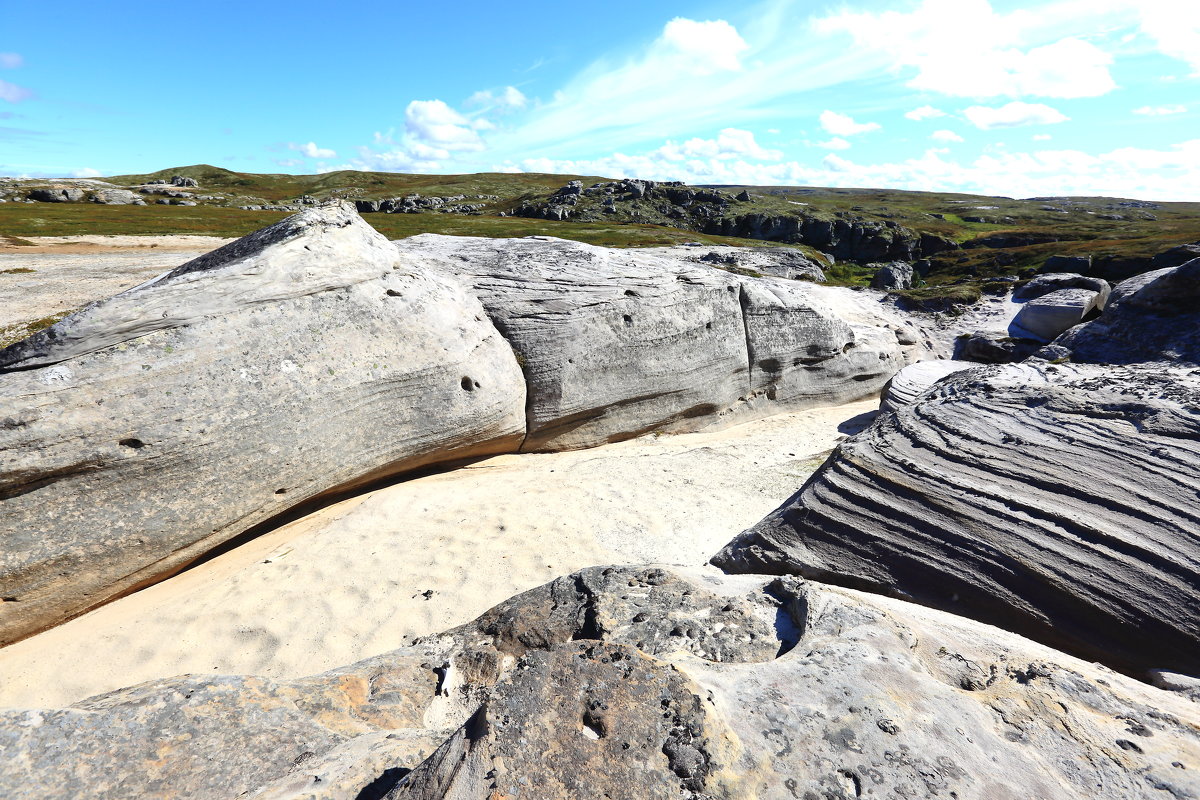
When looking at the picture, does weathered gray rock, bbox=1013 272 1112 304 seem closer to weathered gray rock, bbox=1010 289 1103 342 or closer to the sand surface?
weathered gray rock, bbox=1010 289 1103 342

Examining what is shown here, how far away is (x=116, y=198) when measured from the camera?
258 feet

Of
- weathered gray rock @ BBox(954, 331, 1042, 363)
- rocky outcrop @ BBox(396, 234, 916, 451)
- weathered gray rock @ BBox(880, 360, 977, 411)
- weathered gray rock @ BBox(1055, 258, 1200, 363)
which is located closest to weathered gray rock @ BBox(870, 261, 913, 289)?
weathered gray rock @ BBox(954, 331, 1042, 363)

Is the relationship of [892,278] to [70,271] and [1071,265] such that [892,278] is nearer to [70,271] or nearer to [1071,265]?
→ [1071,265]

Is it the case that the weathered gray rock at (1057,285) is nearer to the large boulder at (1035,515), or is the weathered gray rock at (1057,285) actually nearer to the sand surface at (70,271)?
the large boulder at (1035,515)

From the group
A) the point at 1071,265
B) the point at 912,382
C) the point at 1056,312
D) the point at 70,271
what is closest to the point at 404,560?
the point at 912,382

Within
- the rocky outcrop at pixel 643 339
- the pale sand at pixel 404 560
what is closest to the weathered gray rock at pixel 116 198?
the rocky outcrop at pixel 643 339

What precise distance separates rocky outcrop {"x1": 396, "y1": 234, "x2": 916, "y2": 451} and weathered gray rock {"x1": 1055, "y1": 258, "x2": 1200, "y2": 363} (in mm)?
5188

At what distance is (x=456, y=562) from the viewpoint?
723 centimetres

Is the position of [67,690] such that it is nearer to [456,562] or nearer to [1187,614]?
[456,562]

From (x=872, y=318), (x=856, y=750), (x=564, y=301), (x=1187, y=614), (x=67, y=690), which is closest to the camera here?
(x=856, y=750)

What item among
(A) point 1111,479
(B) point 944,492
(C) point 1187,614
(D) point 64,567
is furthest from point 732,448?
(D) point 64,567

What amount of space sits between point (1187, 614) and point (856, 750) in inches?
133

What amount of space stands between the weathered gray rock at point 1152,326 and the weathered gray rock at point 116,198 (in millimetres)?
94510

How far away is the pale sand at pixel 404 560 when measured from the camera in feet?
19.1
